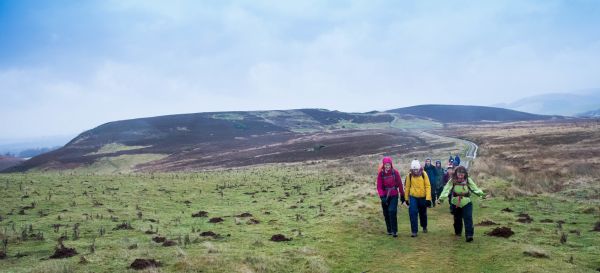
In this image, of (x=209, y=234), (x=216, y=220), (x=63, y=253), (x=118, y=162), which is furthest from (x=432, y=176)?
(x=118, y=162)

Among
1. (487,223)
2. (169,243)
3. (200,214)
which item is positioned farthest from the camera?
(200,214)

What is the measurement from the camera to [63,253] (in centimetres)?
1183

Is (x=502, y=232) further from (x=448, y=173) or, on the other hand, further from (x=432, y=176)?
(x=432, y=176)

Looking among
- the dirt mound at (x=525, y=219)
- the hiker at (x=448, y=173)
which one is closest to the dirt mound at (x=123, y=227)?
the hiker at (x=448, y=173)

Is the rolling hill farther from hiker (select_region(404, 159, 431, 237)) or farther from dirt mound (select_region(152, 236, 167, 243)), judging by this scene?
dirt mound (select_region(152, 236, 167, 243))

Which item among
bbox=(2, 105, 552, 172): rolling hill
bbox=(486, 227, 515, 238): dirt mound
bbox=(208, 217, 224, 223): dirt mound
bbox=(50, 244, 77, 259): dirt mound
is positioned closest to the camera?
bbox=(50, 244, 77, 259): dirt mound

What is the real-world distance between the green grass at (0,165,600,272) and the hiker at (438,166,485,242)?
0.69 meters

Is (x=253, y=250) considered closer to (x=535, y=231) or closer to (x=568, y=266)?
(x=568, y=266)

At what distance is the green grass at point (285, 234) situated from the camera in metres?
10.7

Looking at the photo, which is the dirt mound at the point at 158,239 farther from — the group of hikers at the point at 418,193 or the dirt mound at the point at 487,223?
the dirt mound at the point at 487,223

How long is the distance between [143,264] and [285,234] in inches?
231

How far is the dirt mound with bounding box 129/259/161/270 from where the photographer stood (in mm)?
10365

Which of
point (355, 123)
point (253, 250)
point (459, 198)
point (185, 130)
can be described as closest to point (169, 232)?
point (253, 250)

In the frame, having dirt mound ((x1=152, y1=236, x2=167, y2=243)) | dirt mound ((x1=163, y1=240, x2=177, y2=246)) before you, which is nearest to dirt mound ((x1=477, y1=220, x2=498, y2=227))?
dirt mound ((x1=163, y1=240, x2=177, y2=246))
